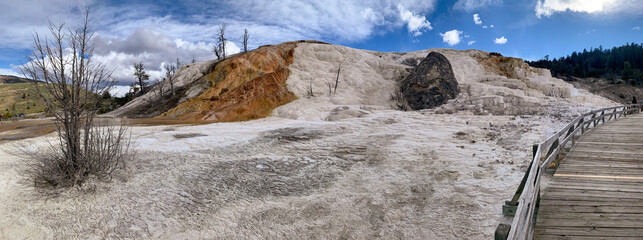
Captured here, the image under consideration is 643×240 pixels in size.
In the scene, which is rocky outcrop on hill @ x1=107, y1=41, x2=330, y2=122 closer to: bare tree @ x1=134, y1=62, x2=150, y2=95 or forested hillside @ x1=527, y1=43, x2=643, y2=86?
bare tree @ x1=134, y1=62, x2=150, y2=95

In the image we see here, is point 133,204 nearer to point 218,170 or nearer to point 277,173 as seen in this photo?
point 218,170

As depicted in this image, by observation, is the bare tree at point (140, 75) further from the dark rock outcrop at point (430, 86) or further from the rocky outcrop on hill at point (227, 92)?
the dark rock outcrop at point (430, 86)

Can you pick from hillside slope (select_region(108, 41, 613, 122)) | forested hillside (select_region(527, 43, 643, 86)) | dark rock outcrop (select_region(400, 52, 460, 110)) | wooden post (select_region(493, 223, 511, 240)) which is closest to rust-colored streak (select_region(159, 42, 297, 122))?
hillside slope (select_region(108, 41, 613, 122))

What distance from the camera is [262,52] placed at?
34.4 meters

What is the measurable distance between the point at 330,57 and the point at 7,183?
1258 inches

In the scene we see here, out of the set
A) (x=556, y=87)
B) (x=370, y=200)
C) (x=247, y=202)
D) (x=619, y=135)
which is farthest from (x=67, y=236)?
(x=556, y=87)

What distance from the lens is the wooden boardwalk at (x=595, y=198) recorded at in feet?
12.3

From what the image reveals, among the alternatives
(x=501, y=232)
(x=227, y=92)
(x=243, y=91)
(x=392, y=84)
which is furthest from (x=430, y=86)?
(x=501, y=232)

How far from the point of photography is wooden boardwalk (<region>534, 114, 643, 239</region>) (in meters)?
3.76

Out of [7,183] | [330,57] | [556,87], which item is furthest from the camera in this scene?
[330,57]

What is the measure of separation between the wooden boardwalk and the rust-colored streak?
19.0 meters

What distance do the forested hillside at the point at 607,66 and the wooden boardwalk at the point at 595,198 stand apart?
95.6 m

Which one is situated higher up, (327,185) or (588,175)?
(588,175)

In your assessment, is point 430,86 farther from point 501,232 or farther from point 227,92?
point 501,232
